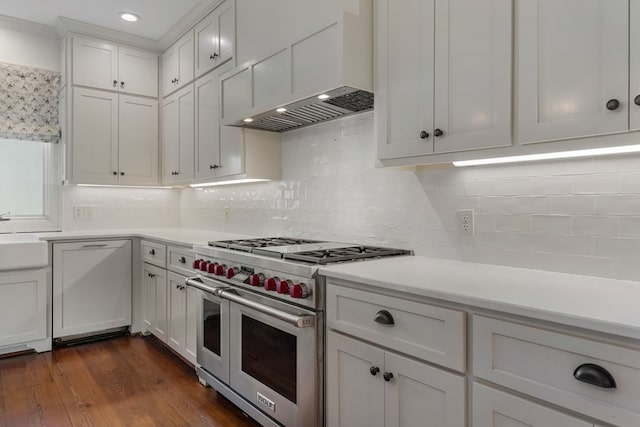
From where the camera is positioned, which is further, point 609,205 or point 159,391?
point 159,391

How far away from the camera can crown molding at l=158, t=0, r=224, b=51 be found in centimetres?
313

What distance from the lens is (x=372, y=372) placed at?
1496mm

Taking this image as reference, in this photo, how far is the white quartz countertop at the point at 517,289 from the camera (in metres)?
1.00

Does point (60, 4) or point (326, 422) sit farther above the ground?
point (60, 4)

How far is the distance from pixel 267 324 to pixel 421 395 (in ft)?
2.78

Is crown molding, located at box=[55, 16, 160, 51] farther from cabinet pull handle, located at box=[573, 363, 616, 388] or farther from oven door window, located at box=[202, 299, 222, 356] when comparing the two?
cabinet pull handle, located at box=[573, 363, 616, 388]

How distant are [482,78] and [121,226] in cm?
363

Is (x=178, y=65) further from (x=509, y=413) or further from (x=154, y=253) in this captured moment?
(x=509, y=413)

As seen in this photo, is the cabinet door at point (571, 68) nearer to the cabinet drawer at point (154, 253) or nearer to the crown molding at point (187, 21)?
the crown molding at point (187, 21)

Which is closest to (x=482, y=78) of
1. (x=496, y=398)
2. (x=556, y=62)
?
(x=556, y=62)

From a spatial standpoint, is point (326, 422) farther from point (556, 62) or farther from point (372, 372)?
point (556, 62)

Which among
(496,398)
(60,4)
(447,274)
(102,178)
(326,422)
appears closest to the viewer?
(496,398)

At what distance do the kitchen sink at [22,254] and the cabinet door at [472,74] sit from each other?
2.93 m

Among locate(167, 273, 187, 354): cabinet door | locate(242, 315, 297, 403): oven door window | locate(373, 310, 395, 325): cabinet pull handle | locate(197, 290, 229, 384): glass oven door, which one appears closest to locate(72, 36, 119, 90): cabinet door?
locate(167, 273, 187, 354): cabinet door
